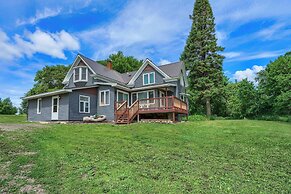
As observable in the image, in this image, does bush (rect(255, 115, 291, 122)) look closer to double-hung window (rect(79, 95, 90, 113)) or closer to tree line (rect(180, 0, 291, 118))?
tree line (rect(180, 0, 291, 118))

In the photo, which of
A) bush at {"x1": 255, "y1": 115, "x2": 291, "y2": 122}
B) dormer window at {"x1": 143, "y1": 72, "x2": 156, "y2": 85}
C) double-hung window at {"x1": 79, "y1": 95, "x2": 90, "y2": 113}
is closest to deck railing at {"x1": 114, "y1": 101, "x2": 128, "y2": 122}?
double-hung window at {"x1": 79, "y1": 95, "x2": 90, "y2": 113}

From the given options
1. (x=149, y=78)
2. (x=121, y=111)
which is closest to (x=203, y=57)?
(x=149, y=78)

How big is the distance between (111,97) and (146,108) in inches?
136

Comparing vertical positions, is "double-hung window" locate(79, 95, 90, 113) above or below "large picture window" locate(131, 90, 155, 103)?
below

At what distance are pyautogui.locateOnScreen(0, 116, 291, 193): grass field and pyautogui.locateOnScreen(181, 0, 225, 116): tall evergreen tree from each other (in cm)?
1677

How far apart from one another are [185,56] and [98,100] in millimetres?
14824

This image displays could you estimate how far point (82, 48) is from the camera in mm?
26750

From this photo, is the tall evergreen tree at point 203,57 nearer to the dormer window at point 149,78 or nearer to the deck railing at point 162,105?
the dormer window at point 149,78

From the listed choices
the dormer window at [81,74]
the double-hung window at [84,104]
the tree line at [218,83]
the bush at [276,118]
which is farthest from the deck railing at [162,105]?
the bush at [276,118]

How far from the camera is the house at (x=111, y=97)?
1627 centimetres

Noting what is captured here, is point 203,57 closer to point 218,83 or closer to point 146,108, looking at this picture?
point 218,83

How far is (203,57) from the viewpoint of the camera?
2681 centimetres

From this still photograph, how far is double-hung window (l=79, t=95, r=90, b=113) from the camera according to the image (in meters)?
18.1

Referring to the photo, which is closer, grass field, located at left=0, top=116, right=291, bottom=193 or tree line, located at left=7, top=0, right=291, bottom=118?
grass field, located at left=0, top=116, right=291, bottom=193
